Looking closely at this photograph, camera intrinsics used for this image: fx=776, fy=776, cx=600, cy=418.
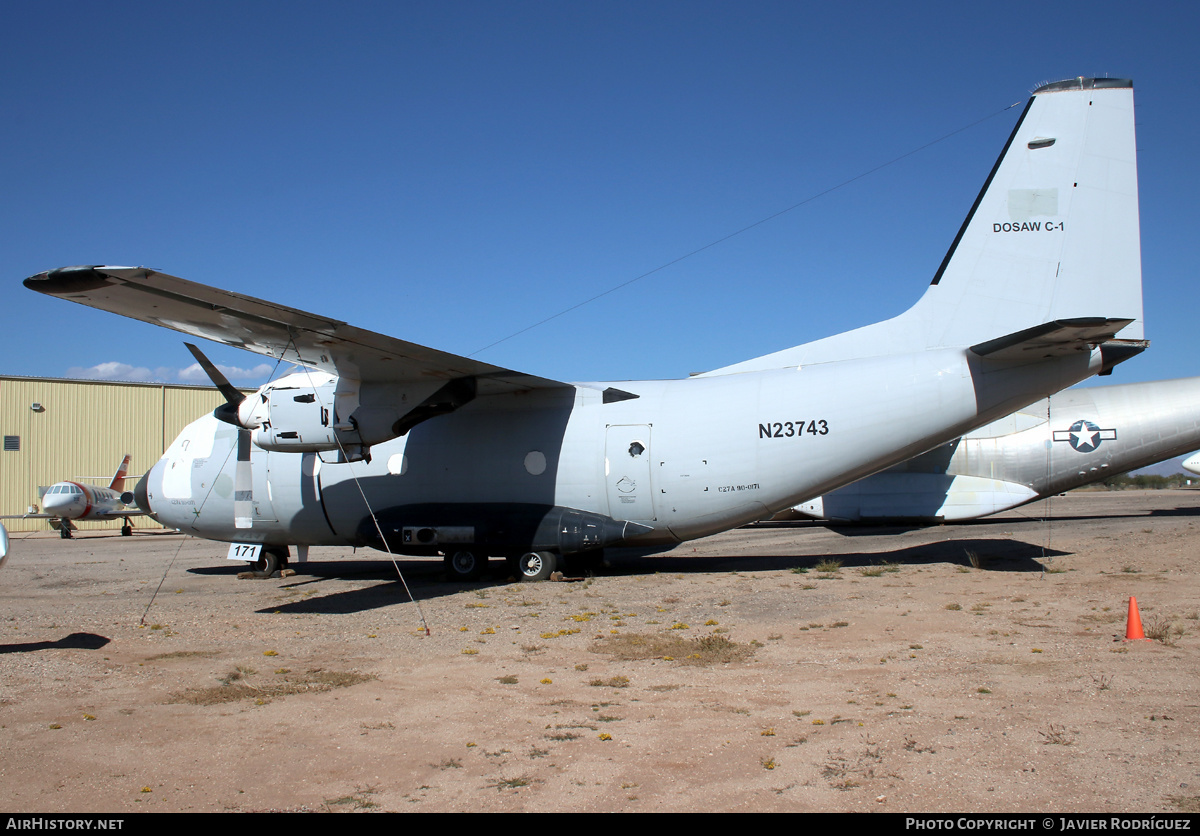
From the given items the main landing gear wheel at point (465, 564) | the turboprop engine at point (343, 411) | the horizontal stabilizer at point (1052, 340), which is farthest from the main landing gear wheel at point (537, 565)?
the horizontal stabilizer at point (1052, 340)

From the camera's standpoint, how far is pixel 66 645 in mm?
8625

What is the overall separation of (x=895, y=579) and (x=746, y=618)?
4203mm

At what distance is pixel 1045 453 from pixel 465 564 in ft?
54.2

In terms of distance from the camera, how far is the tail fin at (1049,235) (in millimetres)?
11828

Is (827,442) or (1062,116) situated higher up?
(1062,116)

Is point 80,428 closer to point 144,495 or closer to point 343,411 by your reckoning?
→ point 144,495

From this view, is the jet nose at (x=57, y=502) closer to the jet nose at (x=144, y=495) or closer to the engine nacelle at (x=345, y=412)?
the jet nose at (x=144, y=495)

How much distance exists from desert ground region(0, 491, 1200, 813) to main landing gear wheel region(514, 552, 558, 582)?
60 cm

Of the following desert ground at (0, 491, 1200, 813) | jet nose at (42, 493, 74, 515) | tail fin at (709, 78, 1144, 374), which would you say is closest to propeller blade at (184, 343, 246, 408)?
desert ground at (0, 491, 1200, 813)

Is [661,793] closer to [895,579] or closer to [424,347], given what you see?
[424,347]

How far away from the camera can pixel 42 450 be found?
3738 cm

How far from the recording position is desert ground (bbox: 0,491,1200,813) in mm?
4398
